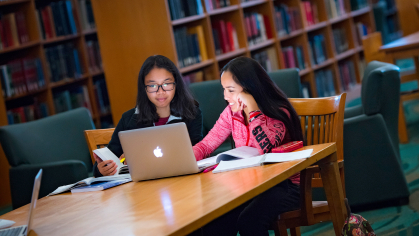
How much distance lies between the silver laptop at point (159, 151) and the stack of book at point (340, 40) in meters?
4.50

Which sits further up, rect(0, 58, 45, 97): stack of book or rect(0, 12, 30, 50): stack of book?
rect(0, 12, 30, 50): stack of book

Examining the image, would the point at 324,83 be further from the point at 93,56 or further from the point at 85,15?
the point at 85,15

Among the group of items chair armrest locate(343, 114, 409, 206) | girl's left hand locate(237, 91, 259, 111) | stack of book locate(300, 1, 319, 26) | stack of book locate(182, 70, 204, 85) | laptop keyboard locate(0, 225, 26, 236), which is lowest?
chair armrest locate(343, 114, 409, 206)

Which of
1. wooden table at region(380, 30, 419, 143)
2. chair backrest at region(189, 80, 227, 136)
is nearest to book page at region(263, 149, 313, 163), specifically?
chair backrest at region(189, 80, 227, 136)

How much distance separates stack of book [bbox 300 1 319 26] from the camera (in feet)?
17.2

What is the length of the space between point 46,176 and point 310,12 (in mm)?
3631

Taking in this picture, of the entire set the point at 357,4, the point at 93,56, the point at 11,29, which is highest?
the point at 11,29

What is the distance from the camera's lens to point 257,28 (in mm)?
4582

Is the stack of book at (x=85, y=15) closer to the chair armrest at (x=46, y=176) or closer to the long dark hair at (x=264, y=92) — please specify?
the chair armrest at (x=46, y=176)

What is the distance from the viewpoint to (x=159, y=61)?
7.47 feet

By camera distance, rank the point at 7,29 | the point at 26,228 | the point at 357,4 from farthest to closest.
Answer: the point at 357,4 < the point at 7,29 < the point at 26,228

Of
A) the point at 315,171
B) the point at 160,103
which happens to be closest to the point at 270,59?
the point at 160,103

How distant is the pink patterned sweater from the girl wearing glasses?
20 centimetres

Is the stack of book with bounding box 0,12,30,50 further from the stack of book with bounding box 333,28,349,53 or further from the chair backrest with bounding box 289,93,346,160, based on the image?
the stack of book with bounding box 333,28,349,53
